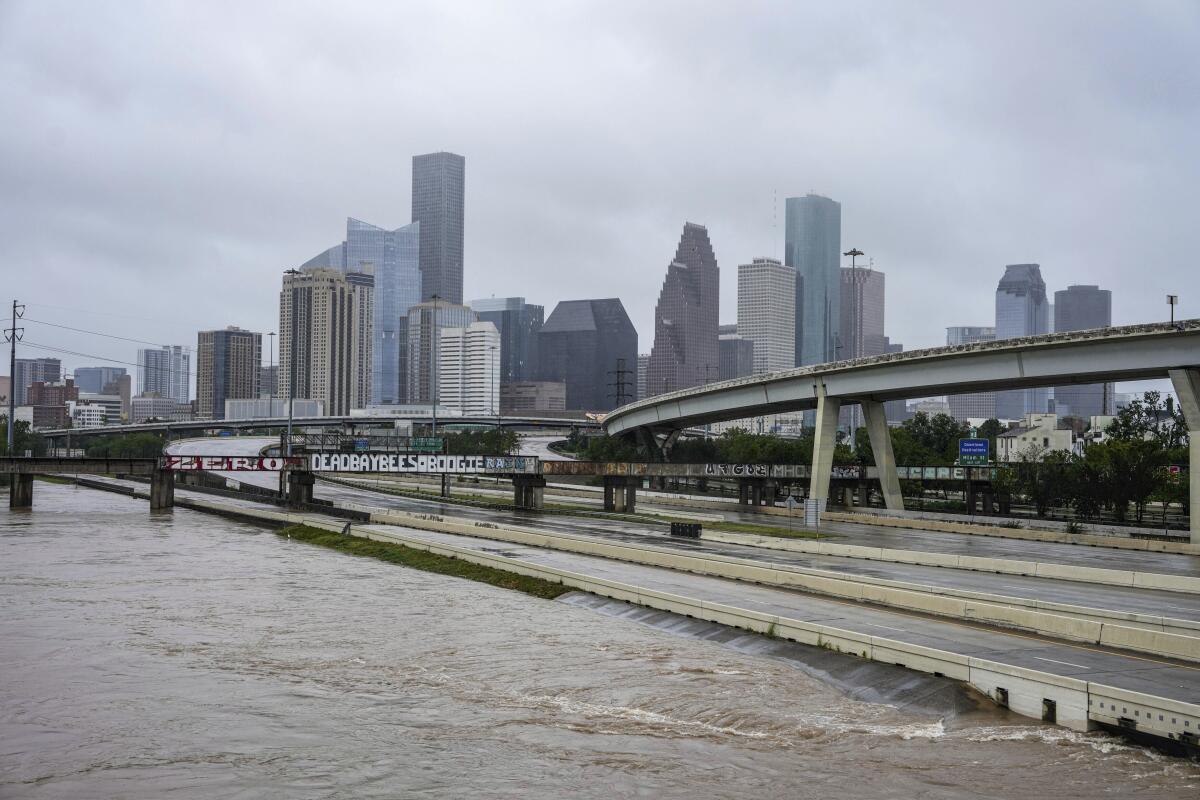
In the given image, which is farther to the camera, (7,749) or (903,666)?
(903,666)

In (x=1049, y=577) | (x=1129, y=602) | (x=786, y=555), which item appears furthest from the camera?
(x=786, y=555)

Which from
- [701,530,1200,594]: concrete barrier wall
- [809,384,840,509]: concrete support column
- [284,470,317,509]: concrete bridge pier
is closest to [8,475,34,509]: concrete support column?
[284,470,317,509]: concrete bridge pier

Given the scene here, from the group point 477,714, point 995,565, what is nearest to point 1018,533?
point 995,565

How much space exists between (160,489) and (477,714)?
3435 inches

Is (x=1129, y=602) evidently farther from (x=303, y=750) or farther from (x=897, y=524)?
(x=897, y=524)

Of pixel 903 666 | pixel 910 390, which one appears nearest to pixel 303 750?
pixel 903 666

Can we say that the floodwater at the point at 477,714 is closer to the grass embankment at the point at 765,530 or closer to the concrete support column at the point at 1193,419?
the grass embankment at the point at 765,530

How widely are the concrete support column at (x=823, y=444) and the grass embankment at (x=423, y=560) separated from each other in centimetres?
4791

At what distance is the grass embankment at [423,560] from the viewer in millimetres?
55094

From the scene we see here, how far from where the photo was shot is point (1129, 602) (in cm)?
4703

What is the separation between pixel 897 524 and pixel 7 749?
87.4 meters

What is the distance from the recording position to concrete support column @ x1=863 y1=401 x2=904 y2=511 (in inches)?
4269

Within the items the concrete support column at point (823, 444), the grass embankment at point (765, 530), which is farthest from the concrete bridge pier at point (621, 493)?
the grass embankment at point (765, 530)

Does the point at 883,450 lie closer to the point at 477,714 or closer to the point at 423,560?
the point at 423,560
